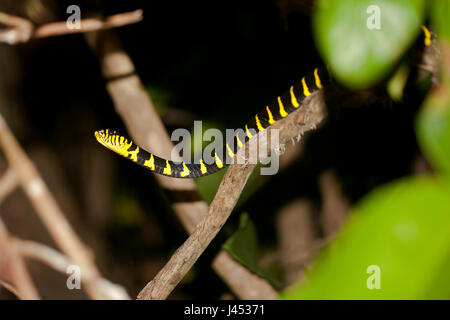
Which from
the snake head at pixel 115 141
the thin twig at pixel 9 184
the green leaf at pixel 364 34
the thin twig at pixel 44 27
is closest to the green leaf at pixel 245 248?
the snake head at pixel 115 141

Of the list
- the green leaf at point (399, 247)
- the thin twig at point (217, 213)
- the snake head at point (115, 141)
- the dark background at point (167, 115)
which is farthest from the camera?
the dark background at point (167, 115)

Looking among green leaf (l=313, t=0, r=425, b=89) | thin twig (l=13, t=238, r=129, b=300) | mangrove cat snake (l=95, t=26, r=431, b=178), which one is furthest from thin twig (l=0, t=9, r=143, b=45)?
green leaf (l=313, t=0, r=425, b=89)

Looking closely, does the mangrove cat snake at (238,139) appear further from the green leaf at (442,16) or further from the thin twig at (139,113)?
the green leaf at (442,16)

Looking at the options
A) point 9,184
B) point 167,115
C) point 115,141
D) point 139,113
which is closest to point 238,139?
point 139,113

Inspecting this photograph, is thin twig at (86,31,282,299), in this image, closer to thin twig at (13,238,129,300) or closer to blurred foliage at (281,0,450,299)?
thin twig at (13,238,129,300)

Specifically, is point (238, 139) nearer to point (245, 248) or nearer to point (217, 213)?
point (245, 248)

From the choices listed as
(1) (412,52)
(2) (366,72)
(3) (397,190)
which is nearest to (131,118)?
(1) (412,52)
